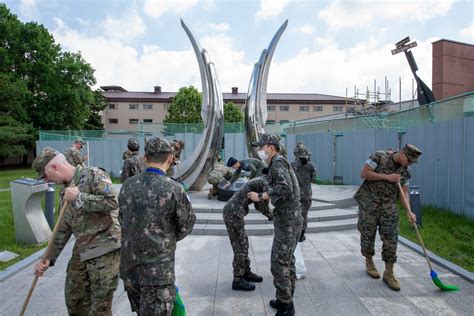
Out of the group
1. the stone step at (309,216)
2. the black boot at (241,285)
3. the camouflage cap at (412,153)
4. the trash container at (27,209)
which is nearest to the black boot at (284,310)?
the black boot at (241,285)

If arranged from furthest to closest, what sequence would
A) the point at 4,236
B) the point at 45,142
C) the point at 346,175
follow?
the point at 45,142 → the point at 346,175 → the point at 4,236

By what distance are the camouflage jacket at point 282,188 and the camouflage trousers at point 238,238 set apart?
0.73 metres

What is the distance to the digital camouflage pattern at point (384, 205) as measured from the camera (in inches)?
167

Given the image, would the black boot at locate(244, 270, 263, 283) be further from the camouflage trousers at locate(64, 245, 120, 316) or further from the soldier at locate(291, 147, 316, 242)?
the camouflage trousers at locate(64, 245, 120, 316)

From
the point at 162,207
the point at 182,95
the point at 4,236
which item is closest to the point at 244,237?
the point at 162,207

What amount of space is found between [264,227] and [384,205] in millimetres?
3156

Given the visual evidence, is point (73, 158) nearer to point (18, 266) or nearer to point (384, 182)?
point (18, 266)

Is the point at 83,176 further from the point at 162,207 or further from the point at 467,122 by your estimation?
the point at 467,122

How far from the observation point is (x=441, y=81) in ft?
59.9

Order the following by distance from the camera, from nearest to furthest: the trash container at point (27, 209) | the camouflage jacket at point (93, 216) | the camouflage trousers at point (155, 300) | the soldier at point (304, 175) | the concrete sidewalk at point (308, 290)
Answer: the camouflage trousers at point (155, 300) < the camouflage jacket at point (93, 216) < the concrete sidewalk at point (308, 290) < the trash container at point (27, 209) < the soldier at point (304, 175)

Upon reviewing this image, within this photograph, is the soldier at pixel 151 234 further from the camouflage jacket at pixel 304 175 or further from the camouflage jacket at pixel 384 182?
the camouflage jacket at pixel 304 175

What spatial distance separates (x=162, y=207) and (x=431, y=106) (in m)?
9.35

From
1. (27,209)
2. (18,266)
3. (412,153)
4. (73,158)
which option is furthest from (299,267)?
(27,209)

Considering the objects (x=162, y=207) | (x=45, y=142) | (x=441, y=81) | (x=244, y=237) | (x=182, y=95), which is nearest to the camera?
(x=162, y=207)
